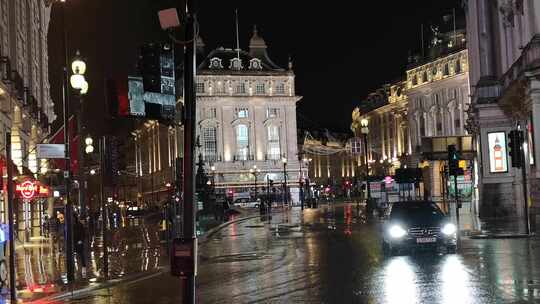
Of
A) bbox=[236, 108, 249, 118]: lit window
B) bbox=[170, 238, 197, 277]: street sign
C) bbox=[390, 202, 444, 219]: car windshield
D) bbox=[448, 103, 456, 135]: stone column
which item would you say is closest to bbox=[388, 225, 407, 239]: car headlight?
bbox=[390, 202, 444, 219]: car windshield

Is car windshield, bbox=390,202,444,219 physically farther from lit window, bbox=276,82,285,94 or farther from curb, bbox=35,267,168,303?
lit window, bbox=276,82,285,94

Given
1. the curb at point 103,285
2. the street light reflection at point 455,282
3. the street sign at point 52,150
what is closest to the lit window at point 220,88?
the curb at point 103,285

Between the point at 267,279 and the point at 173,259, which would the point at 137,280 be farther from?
the point at 173,259

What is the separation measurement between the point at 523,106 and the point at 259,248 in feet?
60.7

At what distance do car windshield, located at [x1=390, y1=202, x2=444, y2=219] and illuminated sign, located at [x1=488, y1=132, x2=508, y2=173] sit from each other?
2276 centimetres

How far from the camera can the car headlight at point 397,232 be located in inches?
893

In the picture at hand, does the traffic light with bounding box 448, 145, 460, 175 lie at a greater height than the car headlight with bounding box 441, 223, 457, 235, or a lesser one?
greater

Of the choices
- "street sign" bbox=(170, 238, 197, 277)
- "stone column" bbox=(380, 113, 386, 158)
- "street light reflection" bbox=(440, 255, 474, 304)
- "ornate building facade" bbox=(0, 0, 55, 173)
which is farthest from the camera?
"stone column" bbox=(380, 113, 386, 158)

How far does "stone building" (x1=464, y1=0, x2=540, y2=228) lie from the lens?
36.8 meters

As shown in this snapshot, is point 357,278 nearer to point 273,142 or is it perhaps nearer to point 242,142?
point 242,142

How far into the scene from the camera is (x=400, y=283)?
52.6 feet

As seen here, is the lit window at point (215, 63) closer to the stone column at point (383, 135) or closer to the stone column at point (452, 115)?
the stone column at point (383, 135)

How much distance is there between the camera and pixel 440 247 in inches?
890

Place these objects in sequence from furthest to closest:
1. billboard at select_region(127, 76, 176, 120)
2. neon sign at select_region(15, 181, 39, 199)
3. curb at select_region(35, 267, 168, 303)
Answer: neon sign at select_region(15, 181, 39, 199) → curb at select_region(35, 267, 168, 303) → billboard at select_region(127, 76, 176, 120)
